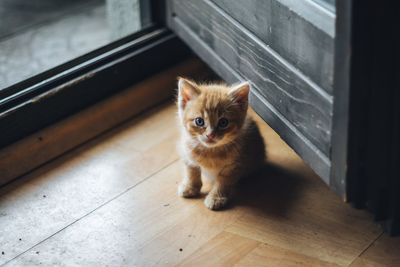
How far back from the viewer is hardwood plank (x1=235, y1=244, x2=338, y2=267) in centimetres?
151

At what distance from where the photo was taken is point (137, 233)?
1.64m

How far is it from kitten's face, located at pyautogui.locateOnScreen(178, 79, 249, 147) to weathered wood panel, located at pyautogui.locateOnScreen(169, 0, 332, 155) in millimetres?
65

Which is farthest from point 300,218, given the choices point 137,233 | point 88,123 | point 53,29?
point 53,29

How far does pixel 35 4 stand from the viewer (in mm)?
2518

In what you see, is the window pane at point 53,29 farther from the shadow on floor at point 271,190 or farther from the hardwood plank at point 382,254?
the hardwood plank at point 382,254

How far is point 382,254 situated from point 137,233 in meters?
0.57

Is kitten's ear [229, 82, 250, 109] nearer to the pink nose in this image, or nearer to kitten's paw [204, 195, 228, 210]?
the pink nose

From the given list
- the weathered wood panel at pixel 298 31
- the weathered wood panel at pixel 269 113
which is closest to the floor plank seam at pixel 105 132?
the weathered wood panel at pixel 269 113

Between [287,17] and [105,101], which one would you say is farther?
[105,101]

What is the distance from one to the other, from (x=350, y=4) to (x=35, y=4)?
5.36ft

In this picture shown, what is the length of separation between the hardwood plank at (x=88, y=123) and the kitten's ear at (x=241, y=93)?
20.6 inches

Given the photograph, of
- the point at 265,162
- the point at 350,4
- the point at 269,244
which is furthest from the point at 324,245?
the point at 350,4

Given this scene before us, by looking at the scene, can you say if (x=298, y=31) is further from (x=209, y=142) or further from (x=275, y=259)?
(x=275, y=259)

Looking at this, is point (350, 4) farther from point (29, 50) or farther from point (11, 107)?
point (29, 50)
